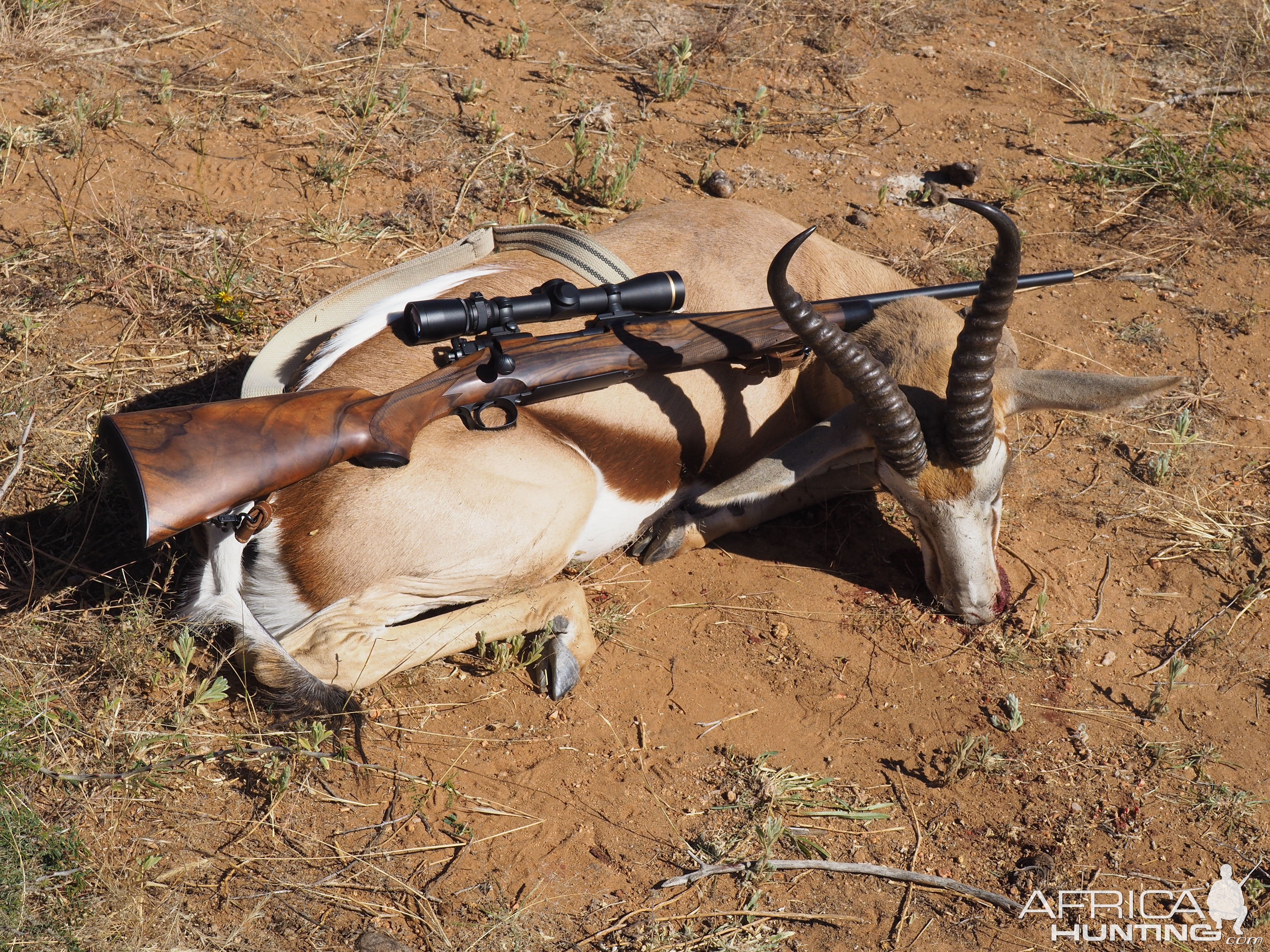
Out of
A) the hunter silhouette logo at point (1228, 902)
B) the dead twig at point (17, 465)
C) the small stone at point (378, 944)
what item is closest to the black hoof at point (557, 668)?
the small stone at point (378, 944)

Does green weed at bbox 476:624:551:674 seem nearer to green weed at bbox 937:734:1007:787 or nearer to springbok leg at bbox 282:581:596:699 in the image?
springbok leg at bbox 282:581:596:699

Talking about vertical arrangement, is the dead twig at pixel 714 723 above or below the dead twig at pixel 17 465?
below

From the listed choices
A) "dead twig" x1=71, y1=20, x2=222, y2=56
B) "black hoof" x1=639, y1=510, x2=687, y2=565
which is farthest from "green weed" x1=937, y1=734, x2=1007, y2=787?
"dead twig" x1=71, y1=20, x2=222, y2=56

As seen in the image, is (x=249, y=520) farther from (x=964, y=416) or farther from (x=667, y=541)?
(x=964, y=416)

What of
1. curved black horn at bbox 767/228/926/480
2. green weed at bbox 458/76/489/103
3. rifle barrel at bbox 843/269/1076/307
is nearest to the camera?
curved black horn at bbox 767/228/926/480

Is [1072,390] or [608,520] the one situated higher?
[1072,390]

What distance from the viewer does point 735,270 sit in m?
4.91

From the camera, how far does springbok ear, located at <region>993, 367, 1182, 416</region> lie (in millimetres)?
4156

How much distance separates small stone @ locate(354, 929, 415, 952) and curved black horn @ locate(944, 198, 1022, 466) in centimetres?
274

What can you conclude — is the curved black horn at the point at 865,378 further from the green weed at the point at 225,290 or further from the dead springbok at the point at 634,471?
the green weed at the point at 225,290

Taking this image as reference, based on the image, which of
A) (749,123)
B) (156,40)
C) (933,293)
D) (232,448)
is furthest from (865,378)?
(156,40)

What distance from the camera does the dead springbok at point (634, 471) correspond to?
155 inches

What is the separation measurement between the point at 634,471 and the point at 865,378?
43.7 inches

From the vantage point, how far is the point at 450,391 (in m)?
3.97
